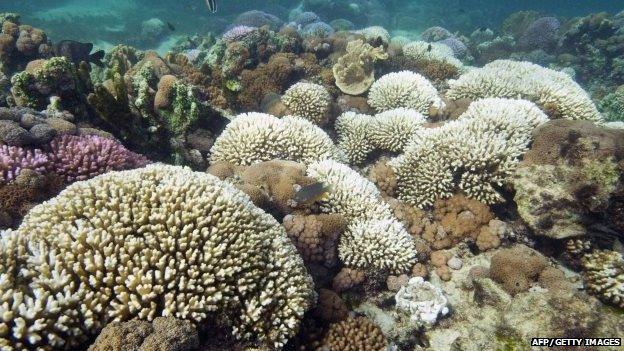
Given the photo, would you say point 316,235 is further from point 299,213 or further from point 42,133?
point 42,133

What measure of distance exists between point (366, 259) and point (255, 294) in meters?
1.93

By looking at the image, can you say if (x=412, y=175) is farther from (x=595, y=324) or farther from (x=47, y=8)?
(x=47, y=8)

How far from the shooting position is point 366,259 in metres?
4.62

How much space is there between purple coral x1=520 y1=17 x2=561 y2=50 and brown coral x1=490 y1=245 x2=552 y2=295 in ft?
66.2

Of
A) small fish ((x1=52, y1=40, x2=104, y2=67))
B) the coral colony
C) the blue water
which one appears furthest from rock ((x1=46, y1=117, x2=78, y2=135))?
the blue water

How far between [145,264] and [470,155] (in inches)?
183

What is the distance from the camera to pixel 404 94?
25.7 feet

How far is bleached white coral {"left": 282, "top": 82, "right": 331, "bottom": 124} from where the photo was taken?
727 cm

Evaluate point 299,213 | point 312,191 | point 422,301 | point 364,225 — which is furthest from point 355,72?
point 422,301

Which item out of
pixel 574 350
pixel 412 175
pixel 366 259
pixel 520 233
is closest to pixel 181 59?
pixel 412 175

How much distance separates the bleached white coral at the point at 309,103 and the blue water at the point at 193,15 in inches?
705

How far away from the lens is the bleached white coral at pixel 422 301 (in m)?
4.15

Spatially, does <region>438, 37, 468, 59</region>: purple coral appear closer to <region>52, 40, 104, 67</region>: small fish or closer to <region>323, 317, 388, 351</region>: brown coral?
<region>52, 40, 104, 67</region>: small fish

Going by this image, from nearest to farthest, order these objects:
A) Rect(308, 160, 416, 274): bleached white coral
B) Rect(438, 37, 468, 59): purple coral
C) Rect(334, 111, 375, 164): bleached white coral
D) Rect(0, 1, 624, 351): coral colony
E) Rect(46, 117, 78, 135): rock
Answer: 1. Rect(0, 1, 624, 351): coral colony
2. Rect(46, 117, 78, 135): rock
3. Rect(308, 160, 416, 274): bleached white coral
4. Rect(334, 111, 375, 164): bleached white coral
5. Rect(438, 37, 468, 59): purple coral
